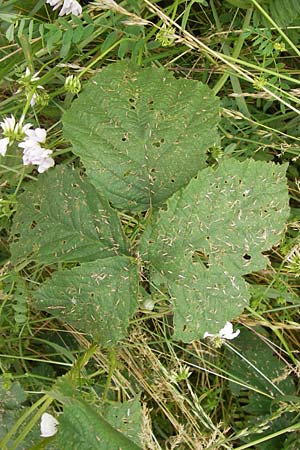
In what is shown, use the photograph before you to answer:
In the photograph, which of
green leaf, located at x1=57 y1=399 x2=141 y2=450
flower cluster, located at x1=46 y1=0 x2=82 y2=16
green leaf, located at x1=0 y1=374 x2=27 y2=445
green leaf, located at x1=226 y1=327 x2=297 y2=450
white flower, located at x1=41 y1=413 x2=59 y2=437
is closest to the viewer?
green leaf, located at x1=57 y1=399 x2=141 y2=450

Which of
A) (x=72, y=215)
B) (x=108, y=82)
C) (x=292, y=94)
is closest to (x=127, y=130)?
(x=108, y=82)

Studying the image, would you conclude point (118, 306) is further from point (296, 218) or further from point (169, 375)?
point (296, 218)

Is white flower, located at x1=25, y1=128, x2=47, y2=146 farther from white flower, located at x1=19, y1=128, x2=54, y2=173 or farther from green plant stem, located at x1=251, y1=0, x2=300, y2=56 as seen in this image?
green plant stem, located at x1=251, y1=0, x2=300, y2=56

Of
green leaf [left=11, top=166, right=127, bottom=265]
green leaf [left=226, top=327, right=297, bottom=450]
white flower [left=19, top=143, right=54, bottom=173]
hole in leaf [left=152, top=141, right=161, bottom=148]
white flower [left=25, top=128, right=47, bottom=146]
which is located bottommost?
green leaf [left=226, top=327, right=297, bottom=450]

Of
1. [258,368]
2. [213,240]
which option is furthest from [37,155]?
[258,368]

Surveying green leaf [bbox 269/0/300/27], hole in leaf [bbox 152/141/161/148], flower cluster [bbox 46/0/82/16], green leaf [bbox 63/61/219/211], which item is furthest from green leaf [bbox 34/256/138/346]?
green leaf [bbox 269/0/300/27]

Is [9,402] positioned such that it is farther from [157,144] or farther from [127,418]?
[157,144]

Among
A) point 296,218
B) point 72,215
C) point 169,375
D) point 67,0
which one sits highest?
point 67,0
